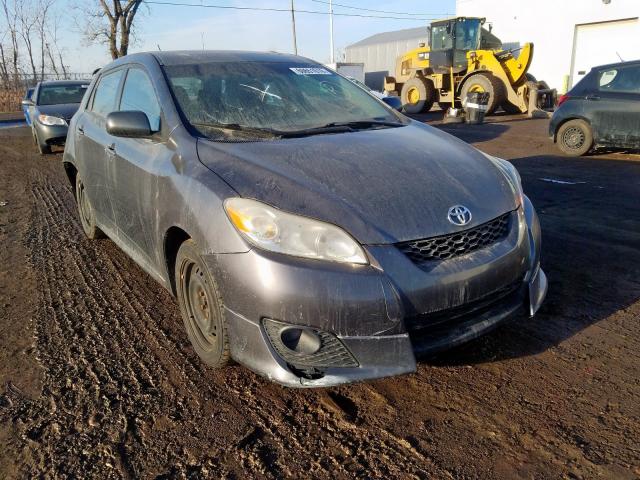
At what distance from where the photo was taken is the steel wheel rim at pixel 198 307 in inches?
102

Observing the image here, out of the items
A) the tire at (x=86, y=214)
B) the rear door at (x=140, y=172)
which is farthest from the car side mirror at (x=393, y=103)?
the tire at (x=86, y=214)

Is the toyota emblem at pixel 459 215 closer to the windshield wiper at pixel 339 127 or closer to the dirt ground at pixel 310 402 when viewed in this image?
the dirt ground at pixel 310 402

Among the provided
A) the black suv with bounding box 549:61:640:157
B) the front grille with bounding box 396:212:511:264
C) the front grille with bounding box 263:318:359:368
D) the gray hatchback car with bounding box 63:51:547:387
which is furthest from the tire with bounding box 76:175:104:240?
the black suv with bounding box 549:61:640:157

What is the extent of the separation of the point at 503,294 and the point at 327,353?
37.4 inches

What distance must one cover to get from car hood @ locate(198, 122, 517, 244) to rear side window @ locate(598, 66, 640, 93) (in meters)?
6.87

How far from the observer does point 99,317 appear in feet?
11.3

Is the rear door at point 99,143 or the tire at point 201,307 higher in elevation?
the rear door at point 99,143

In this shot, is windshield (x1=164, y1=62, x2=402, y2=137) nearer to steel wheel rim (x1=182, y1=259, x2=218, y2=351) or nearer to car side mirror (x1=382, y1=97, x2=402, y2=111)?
car side mirror (x1=382, y1=97, x2=402, y2=111)

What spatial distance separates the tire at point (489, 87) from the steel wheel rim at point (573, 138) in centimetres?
722

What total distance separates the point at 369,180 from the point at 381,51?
48.6 m

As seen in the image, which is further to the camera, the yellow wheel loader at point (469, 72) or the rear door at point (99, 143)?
the yellow wheel loader at point (469, 72)

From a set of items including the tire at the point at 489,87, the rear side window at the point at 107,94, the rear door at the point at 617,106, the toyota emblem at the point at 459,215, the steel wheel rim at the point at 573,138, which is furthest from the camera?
the tire at the point at 489,87

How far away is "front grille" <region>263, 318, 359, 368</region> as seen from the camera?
215cm

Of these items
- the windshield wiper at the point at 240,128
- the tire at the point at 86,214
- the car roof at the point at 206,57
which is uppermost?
the car roof at the point at 206,57
